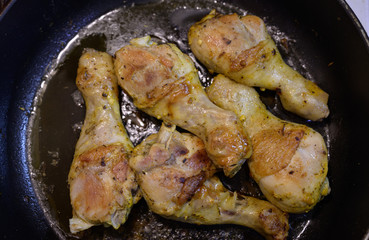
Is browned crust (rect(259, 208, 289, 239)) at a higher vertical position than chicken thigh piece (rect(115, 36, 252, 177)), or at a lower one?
lower

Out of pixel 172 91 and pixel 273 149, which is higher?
pixel 172 91

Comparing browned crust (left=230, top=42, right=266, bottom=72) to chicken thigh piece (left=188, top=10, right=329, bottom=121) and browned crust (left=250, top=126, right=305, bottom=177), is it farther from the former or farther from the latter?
browned crust (left=250, top=126, right=305, bottom=177)

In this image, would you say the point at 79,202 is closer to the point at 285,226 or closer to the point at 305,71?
the point at 285,226

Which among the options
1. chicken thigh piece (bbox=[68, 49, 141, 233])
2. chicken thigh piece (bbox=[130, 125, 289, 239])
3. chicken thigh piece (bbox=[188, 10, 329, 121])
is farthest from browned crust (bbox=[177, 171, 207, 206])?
chicken thigh piece (bbox=[188, 10, 329, 121])

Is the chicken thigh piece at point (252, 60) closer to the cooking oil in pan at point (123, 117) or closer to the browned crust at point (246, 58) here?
the browned crust at point (246, 58)

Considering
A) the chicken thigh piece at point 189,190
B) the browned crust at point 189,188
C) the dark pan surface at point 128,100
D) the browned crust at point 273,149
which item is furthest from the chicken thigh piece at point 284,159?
the browned crust at point 189,188

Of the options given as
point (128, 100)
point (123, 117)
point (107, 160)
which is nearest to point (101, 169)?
point (107, 160)

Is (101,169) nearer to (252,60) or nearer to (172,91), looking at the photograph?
(172,91)
